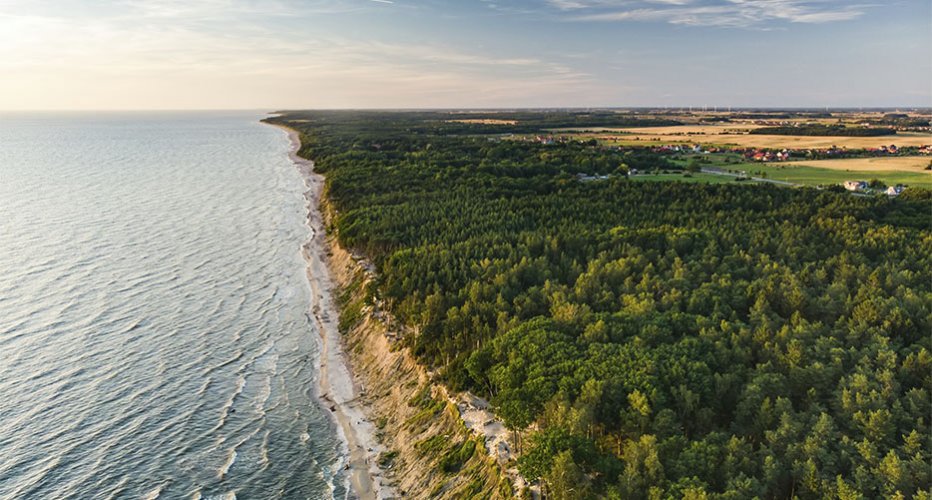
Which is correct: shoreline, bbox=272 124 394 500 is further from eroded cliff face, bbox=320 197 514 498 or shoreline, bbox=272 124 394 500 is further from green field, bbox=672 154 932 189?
green field, bbox=672 154 932 189

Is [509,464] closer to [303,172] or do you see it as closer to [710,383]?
[710,383]

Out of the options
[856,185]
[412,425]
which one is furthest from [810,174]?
[412,425]

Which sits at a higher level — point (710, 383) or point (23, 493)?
point (710, 383)

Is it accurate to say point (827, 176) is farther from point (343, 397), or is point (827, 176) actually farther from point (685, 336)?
point (343, 397)

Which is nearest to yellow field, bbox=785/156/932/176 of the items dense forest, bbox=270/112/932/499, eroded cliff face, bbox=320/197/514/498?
dense forest, bbox=270/112/932/499

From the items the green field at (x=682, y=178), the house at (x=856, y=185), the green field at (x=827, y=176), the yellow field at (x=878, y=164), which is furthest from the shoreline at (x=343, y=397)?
the yellow field at (x=878, y=164)

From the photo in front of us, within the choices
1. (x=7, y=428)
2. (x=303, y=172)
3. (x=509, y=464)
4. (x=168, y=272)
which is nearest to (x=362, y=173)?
(x=303, y=172)
